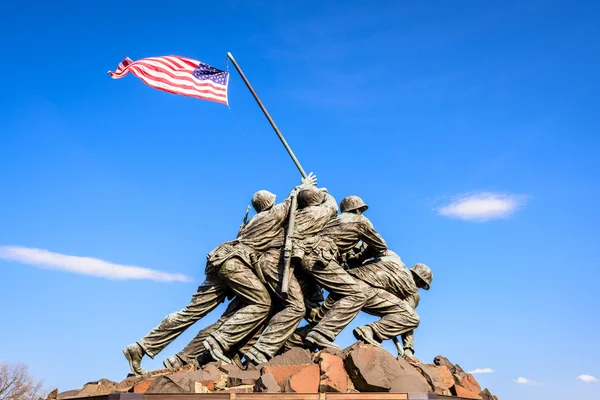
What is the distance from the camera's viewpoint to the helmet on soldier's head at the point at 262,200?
1212cm

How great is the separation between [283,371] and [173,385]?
1493 millimetres

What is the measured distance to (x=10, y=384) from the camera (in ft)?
80.9

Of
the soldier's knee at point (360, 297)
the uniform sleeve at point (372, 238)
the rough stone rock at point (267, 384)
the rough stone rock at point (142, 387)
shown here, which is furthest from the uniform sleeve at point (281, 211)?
the rough stone rock at point (142, 387)

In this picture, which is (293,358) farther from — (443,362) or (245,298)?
(443,362)

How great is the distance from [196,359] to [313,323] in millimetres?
1987

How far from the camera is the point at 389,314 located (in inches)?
442

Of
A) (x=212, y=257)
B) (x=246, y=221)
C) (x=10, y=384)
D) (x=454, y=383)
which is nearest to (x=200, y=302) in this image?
(x=212, y=257)

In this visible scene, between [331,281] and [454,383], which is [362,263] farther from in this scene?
[454,383]

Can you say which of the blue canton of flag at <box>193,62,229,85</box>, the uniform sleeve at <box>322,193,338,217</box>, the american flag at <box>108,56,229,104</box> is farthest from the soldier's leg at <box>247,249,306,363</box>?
the blue canton of flag at <box>193,62,229,85</box>

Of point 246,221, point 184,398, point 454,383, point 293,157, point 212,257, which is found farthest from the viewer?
point 293,157

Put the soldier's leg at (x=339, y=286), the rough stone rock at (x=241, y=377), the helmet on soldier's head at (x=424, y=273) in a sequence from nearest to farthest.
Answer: the rough stone rock at (x=241, y=377)
the soldier's leg at (x=339, y=286)
the helmet on soldier's head at (x=424, y=273)

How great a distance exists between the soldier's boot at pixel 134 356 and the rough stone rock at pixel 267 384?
105 inches

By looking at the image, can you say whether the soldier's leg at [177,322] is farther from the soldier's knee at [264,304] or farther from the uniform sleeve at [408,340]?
the uniform sleeve at [408,340]

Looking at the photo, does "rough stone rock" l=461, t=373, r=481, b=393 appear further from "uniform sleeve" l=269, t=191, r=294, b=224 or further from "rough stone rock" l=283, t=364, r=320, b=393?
"uniform sleeve" l=269, t=191, r=294, b=224
